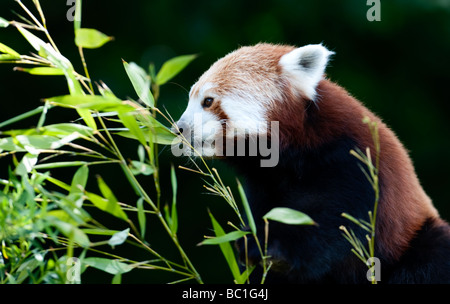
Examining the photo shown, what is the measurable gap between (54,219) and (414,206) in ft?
4.50

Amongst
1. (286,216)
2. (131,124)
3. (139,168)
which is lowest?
(286,216)

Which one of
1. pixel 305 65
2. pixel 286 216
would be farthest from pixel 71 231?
pixel 305 65

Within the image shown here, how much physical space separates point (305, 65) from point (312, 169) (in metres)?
0.42

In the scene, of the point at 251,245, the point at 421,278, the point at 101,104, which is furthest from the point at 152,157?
the point at 421,278

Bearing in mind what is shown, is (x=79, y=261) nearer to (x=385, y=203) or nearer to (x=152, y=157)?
(x=152, y=157)

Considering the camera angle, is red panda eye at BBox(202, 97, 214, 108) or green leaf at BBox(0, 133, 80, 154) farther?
red panda eye at BBox(202, 97, 214, 108)

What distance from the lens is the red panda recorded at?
1.77 metres

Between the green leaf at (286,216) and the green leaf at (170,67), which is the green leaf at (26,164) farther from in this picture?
the green leaf at (286,216)

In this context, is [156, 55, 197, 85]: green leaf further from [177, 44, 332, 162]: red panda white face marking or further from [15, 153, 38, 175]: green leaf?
[177, 44, 332, 162]: red panda white face marking

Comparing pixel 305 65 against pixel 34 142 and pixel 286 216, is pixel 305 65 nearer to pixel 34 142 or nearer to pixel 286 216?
pixel 286 216

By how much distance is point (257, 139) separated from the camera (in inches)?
78.7

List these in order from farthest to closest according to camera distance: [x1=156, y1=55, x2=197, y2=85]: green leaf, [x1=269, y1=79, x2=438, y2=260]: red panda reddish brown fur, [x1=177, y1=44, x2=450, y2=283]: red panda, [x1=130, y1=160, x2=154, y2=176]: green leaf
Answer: [x1=269, y1=79, x2=438, y2=260]: red panda reddish brown fur, [x1=177, y1=44, x2=450, y2=283]: red panda, [x1=130, y1=160, x2=154, y2=176]: green leaf, [x1=156, y1=55, x2=197, y2=85]: green leaf

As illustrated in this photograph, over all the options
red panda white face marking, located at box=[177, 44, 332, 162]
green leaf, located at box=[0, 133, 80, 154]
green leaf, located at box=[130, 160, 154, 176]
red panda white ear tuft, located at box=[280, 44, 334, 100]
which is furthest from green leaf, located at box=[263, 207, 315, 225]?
red panda white ear tuft, located at box=[280, 44, 334, 100]

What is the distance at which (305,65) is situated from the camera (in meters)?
2.06
